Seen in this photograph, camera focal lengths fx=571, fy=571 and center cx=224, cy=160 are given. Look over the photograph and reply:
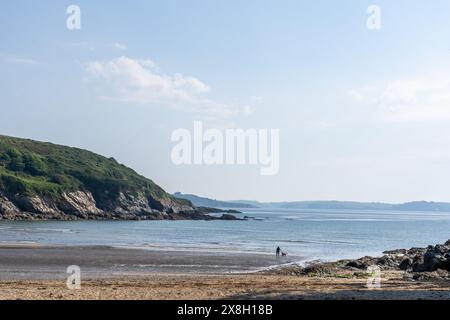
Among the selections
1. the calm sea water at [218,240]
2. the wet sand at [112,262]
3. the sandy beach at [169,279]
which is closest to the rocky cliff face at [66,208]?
the calm sea water at [218,240]

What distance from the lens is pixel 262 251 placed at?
2899 inches

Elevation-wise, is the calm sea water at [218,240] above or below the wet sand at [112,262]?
below

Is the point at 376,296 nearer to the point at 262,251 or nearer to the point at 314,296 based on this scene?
the point at 314,296

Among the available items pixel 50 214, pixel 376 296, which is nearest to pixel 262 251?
pixel 376 296

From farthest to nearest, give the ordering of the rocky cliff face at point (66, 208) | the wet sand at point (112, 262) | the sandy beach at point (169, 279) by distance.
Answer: the rocky cliff face at point (66, 208) → the wet sand at point (112, 262) → the sandy beach at point (169, 279)

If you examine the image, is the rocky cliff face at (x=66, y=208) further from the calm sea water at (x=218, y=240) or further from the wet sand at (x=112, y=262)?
the wet sand at (x=112, y=262)

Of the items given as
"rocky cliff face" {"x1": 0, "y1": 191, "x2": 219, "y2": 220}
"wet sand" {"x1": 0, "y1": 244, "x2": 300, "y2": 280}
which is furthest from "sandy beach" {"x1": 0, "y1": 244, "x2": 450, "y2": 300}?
"rocky cliff face" {"x1": 0, "y1": 191, "x2": 219, "y2": 220}

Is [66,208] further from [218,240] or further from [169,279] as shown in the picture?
[169,279]

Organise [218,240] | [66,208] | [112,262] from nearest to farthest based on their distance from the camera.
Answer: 1. [112,262]
2. [218,240]
3. [66,208]

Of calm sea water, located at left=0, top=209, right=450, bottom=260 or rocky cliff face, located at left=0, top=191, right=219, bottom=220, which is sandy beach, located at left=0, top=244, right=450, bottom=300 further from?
rocky cliff face, located at left=0, top=191, right=219, bottom=220

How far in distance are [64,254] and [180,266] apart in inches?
604

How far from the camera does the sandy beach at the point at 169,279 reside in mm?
25125

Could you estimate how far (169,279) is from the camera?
124ft

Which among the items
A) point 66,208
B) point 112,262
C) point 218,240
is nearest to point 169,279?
point 112,262
